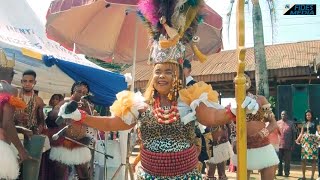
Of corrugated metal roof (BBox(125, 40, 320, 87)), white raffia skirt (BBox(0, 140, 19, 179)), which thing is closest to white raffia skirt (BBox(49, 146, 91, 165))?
white raffia skirt (BBox(0, 140, 19, 179))

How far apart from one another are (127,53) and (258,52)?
23.2ft

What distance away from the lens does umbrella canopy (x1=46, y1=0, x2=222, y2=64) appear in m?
5.70

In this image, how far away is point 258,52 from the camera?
13.1m

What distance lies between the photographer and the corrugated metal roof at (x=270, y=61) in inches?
572

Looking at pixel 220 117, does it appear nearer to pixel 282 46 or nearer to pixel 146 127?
pixel 146 127

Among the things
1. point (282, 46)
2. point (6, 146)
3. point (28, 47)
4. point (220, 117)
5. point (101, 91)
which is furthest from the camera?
point (282, 46)

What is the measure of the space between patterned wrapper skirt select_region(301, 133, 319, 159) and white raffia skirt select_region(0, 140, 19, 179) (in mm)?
7299

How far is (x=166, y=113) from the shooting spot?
3490mm

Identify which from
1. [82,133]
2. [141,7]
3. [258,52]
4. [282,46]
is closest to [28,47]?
[82,133]

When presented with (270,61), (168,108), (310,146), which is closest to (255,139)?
(168,108)

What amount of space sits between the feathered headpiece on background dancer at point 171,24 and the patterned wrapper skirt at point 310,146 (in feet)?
22.4

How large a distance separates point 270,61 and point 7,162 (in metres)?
12.8

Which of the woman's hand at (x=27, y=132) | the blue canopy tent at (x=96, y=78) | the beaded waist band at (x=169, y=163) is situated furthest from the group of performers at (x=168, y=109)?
the blue canopy tent at (x=96, y=78)

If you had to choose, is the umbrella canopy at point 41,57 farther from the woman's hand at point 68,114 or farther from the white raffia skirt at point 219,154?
the woman's hand at point 68,114
